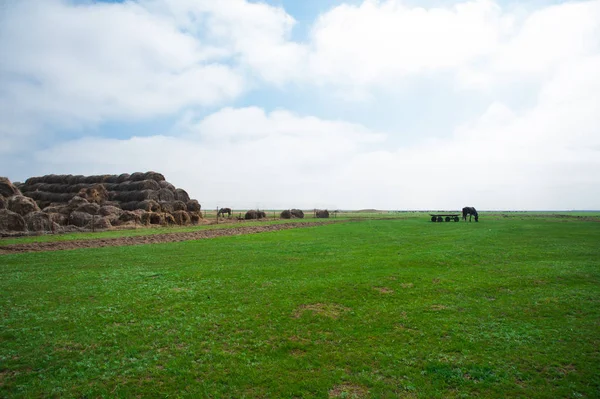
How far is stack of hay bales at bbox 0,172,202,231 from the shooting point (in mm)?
39500

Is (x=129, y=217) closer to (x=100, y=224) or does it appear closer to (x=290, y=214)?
(x=100, y=224)

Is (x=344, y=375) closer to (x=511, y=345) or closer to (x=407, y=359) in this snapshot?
(x=407, y=359)

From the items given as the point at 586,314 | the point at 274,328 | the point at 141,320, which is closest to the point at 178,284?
the point at 141,320

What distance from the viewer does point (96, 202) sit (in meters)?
60.4

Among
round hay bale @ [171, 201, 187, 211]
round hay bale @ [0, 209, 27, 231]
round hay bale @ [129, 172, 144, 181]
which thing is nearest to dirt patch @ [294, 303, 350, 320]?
round hay bale @ [0, 209, 27, 231]

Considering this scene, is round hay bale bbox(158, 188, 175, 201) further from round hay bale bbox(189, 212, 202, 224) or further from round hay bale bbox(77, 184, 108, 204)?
round hay bale bbox(77, 184, 108, 204)

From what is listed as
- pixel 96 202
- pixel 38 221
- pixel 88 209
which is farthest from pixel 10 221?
pixel 96 202

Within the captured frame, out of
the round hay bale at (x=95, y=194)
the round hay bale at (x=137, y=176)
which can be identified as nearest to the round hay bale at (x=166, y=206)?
the round hay bale at (x=95, y=194)

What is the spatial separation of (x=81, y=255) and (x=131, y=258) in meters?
4.24

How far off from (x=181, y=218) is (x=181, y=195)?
14.4 m

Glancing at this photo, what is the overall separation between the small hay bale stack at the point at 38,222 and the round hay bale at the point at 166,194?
94.7ft

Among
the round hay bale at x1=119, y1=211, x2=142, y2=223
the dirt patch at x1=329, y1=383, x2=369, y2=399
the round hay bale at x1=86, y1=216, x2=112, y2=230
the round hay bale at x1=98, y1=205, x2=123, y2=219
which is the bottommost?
the dirt patch at x1=329, y1=383, x2=369, y2=399

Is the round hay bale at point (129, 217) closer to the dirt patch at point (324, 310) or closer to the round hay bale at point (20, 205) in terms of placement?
the round hay bale at point (20, 205)

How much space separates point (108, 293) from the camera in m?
13.8
